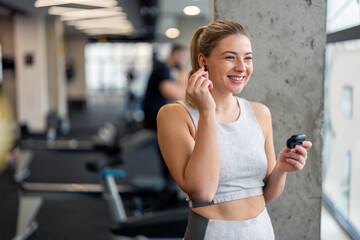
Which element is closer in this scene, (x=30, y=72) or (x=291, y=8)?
(x=291, y=8)

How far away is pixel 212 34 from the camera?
1.07m

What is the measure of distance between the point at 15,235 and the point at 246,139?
3.05 m

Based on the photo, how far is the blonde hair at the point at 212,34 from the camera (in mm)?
1060

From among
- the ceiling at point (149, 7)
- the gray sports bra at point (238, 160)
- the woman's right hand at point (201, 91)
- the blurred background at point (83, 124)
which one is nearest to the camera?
the woman's right hand at point (201, 91)

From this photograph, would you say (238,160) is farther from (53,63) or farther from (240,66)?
(53,63)

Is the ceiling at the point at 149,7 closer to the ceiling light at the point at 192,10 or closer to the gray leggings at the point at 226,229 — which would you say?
the ceiling light at the point at 192,10

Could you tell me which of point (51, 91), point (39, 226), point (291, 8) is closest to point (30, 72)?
point (51, 91)

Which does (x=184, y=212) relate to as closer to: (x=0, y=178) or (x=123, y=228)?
(x=123, y=228)

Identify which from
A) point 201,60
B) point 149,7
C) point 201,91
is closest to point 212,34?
point 201,60

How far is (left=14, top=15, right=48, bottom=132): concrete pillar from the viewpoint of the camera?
9188 mm

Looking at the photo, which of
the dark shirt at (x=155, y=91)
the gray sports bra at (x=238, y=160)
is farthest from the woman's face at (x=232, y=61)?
the dark shirt at (x=155, y=91)

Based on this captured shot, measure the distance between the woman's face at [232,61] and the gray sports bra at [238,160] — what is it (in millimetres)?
121

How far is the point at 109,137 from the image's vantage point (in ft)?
12.7

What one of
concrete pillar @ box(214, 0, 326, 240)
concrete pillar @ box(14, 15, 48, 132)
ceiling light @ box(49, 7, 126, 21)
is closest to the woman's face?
concrete pillar @ box(214, 0, 326, 240)
